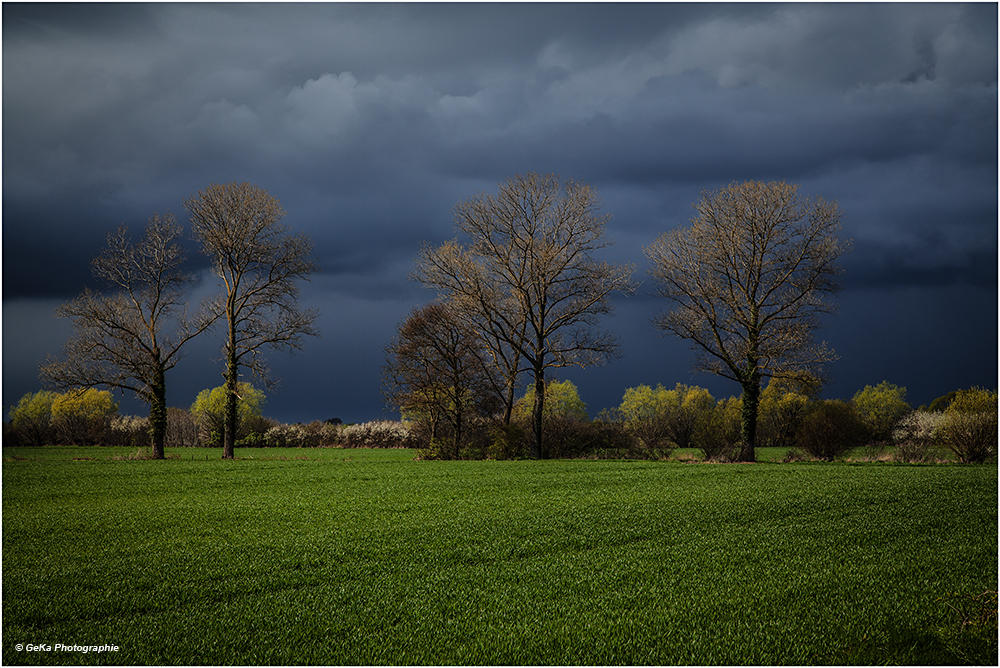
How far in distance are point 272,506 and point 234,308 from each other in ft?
52.9

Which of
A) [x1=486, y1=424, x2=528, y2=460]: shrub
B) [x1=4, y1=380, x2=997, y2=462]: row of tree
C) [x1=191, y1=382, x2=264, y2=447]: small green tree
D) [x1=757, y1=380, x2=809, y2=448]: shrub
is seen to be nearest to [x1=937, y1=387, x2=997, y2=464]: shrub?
[x1=4, y1=380, x2=997, y2=462]: row of tree

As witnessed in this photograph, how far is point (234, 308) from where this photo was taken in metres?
23.4

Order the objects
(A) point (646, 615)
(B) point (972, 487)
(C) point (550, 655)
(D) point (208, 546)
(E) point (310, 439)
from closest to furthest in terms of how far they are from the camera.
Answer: (C) point (550, 655) < (A) point (646, 615) < (D) point (208, 546) < (B) point (972, 487) < (E) point (310, 439)

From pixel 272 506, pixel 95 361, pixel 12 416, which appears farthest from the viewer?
pixel 12 416

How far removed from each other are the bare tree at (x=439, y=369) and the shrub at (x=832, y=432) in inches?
492

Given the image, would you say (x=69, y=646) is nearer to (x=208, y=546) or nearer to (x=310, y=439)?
(x=208, y=546)

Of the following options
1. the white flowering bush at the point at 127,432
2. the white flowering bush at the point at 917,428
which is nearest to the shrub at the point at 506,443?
the white flowering bush at the point at 917,428

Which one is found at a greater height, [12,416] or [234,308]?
[234,308]

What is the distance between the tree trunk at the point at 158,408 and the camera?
21.6 metres

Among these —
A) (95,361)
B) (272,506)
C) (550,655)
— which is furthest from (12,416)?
(550,655)

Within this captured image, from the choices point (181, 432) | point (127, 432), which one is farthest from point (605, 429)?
point (127, 432)

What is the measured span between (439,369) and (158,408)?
10.6 m

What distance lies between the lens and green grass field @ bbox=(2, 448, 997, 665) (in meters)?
3.96

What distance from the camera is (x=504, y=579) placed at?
537 cm
